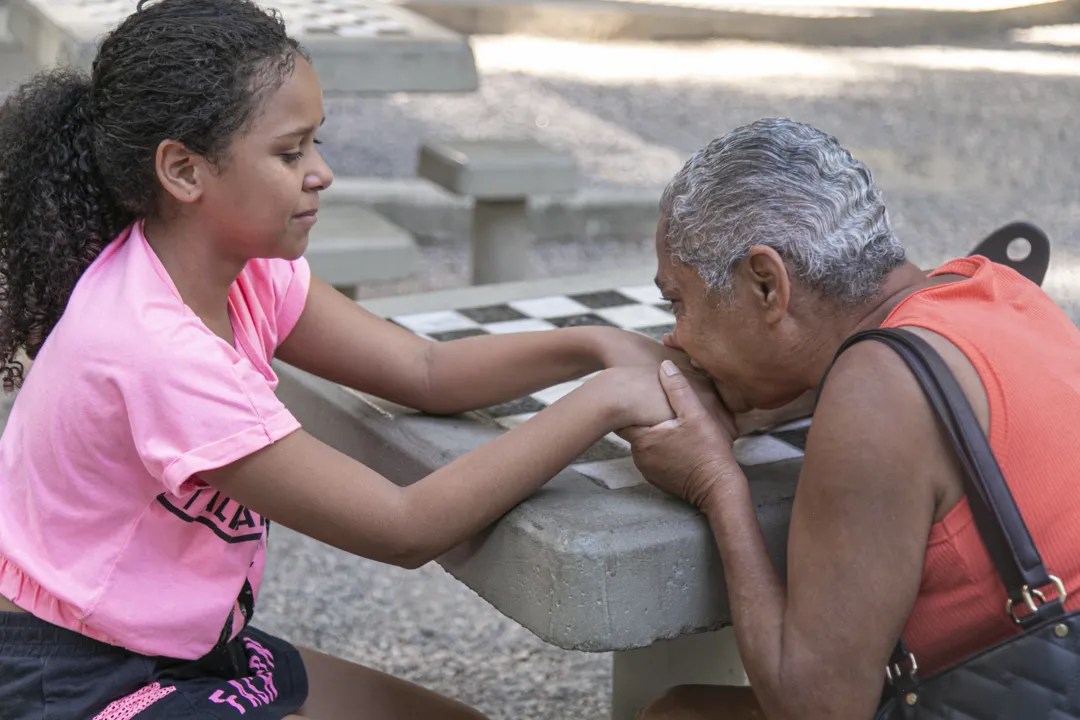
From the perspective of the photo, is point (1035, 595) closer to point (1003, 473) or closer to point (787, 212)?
point (1003, 473)

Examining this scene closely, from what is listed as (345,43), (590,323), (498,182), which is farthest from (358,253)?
(590,323)

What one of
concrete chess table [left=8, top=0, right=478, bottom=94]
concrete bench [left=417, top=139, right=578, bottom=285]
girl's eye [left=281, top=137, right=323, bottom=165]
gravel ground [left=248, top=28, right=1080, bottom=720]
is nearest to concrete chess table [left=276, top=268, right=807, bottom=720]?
girl's eye [left=281, top=137, right=323, bottom=165]

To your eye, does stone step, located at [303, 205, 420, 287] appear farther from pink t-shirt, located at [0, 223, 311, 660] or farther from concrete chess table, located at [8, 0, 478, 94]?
pink t-shirt, located at [0, 223, 311, 660]

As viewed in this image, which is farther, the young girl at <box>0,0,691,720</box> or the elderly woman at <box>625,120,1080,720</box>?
the young girl at <box>0,0,691,720</box>

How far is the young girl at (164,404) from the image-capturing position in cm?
166

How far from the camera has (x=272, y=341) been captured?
6.71 feet

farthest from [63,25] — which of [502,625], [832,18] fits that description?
[832,18]

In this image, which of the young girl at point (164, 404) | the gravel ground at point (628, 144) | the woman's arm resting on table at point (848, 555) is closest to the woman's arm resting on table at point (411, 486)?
the young girl at point (164, 404)

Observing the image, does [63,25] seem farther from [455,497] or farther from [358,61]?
[455,497]

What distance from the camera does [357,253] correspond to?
161 inches

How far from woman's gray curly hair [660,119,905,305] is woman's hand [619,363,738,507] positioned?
5.9 inches

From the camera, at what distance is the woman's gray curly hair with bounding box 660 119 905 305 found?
1.68 meters

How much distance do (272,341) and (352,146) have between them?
580 cm

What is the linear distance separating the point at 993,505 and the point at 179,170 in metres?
1.00
